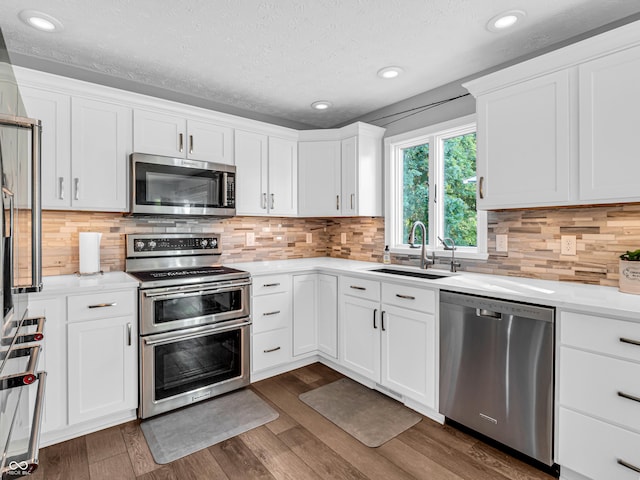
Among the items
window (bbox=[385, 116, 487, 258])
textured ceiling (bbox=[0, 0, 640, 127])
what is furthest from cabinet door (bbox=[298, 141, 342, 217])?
textured ceiling (bbox=[0, 0, 640, 127])

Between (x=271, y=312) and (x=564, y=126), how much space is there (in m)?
2.39

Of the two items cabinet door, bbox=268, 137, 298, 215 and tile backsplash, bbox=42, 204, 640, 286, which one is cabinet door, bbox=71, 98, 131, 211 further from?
cabinet door, bbox=268, 137, 298, 215

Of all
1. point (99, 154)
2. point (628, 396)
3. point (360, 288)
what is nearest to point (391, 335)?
point (360, 288)

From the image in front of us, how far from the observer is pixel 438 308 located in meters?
2.25

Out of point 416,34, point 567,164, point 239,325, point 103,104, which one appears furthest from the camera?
point 239,325

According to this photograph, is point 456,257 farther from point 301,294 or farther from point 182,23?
point 182,23

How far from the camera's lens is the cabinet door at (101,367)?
6.90ft

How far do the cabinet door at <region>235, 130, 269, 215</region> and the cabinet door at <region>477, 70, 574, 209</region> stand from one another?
1.88 meters

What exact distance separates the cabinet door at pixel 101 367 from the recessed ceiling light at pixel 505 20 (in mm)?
2887

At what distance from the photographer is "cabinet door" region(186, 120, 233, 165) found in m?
2.87

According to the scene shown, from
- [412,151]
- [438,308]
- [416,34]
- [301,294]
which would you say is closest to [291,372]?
[301,294]

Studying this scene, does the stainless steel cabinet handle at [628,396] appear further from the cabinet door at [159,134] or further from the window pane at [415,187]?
the cabinet door at [159,134]

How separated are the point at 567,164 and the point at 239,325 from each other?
2434 millimetres

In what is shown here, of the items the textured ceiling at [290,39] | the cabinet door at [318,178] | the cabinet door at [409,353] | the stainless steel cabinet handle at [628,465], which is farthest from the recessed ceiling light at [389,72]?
the stainless steel cabinet handle at [628,465]
